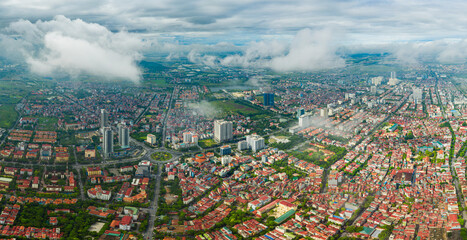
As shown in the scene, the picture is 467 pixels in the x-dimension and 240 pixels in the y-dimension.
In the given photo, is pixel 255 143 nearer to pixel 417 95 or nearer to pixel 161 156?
pixel 161 156

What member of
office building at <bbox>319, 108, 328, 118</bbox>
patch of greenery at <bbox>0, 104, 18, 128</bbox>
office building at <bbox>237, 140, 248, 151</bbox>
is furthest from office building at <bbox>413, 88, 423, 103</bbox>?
patch of greenery at <bbox>0, 104, 18, 128</bbox>

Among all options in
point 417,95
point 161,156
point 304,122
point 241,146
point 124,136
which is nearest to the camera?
point 161,156

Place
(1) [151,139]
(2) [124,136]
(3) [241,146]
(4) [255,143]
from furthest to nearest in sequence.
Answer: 1. (1) [151,139]
2. (3) [241,146]
3. (4) [255,143]
4. (2) [124,136]

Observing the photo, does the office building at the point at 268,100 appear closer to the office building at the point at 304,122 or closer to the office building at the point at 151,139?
the office building at the point at 304,122

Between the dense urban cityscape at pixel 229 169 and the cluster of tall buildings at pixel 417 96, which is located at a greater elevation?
the cluster of tall buildings at pixel 417 96

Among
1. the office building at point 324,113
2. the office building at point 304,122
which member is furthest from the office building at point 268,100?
the office building at point 304,122

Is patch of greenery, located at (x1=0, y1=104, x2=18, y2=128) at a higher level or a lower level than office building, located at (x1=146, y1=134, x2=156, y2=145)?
higher

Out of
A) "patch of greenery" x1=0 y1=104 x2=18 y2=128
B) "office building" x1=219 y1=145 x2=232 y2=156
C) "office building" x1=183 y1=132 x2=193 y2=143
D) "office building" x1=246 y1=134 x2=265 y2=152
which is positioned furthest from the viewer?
"patch of greenery" x1=0 y1=104 x2=18 y2=128

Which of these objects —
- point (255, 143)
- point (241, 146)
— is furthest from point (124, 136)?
point (255, 143)

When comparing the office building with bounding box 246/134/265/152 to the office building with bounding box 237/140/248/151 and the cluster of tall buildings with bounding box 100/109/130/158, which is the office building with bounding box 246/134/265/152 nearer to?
the office building with bounding box 237/140/248/151

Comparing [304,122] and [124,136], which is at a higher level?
[124,136]
